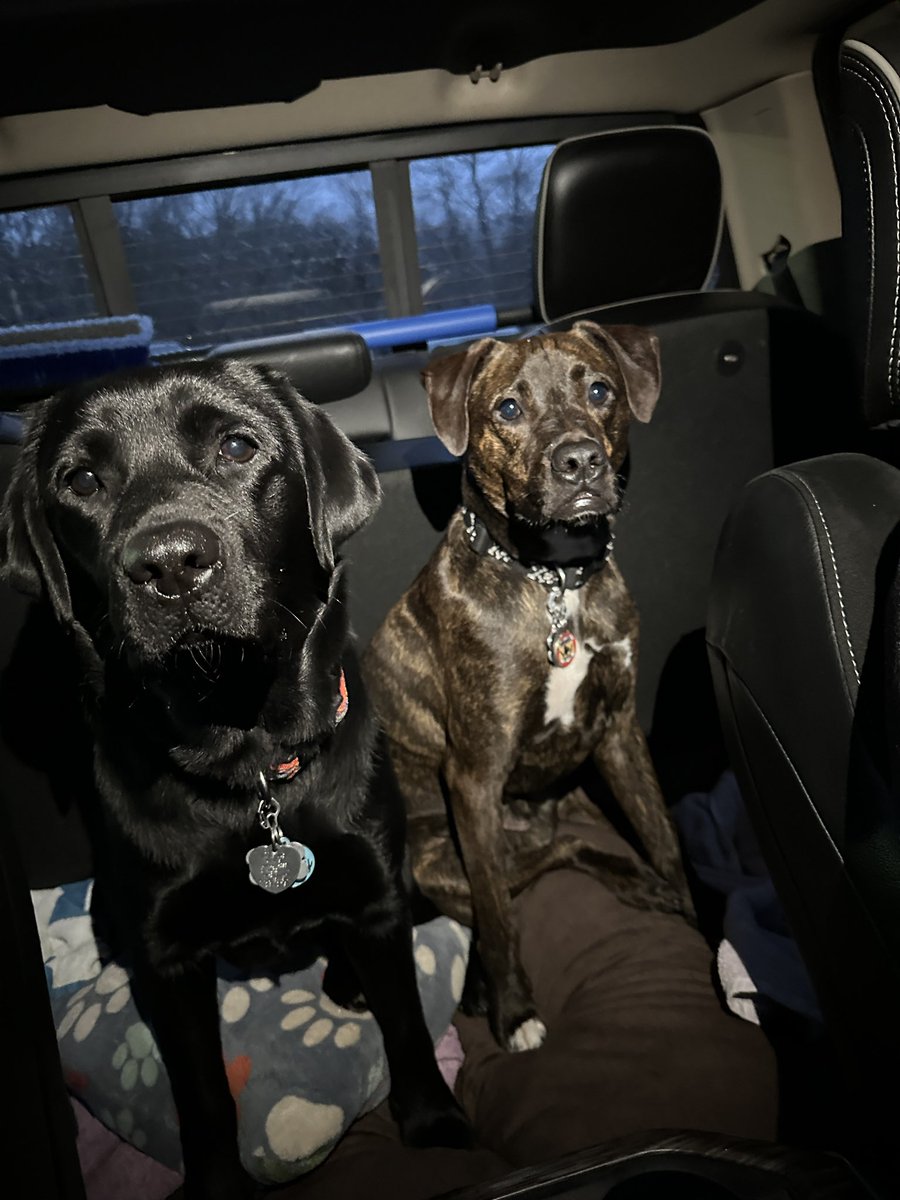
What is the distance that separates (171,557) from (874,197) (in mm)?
1216

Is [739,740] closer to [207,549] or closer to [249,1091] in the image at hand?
[207,549]

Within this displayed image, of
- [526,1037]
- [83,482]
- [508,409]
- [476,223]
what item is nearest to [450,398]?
[508,409]

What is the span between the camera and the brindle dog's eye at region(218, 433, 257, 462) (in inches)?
65.4

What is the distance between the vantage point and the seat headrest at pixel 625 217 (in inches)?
101

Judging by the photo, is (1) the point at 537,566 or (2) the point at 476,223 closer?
(1) the point at 537,566

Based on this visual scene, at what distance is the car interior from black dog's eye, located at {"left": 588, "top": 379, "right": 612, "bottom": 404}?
0.93ft

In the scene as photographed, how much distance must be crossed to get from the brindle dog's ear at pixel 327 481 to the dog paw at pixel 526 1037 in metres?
1.32

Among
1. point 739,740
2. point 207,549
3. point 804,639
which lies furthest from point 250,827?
point 804,639

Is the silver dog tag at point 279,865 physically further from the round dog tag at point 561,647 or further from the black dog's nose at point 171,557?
the round dog tag at point 561,647

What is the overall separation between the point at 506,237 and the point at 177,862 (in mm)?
5579

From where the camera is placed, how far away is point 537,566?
234 centimetres

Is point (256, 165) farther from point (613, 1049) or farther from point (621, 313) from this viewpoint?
point (613, 1049)

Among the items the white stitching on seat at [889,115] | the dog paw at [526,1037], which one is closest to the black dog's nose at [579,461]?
the white stitching on seat at [889,115]

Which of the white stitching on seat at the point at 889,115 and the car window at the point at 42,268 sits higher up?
the car window at the point at 42,268
